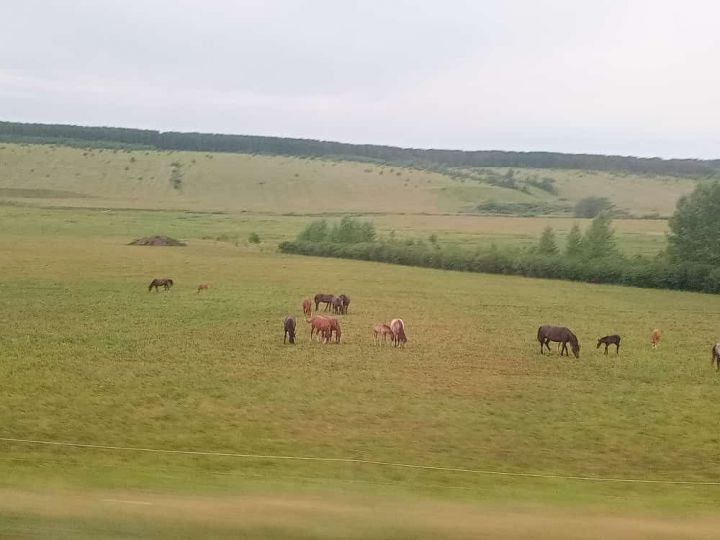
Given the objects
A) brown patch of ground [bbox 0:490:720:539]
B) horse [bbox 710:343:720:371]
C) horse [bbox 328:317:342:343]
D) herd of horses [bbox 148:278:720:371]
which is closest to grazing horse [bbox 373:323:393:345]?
herd of horses [bbox 148:278:720:371]

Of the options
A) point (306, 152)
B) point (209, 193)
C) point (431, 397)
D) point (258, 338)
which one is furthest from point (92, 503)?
point (209, 193)

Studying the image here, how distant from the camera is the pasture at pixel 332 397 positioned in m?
5.28

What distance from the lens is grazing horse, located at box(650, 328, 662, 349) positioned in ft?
41.7

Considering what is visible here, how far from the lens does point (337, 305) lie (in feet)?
47.8

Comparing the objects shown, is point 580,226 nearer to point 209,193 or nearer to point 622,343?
point 622,343

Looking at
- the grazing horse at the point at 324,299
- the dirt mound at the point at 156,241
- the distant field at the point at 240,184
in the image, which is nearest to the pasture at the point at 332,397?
the grazing horse at the point at 324,299

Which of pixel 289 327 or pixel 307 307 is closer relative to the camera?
pixel 289 327

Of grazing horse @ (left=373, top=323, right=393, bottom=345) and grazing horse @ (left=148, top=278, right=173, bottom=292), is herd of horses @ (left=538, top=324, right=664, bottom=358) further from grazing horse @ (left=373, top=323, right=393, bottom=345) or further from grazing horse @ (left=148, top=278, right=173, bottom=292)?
grazing horse @ (left=148, top=278, right=173, bottom=292)

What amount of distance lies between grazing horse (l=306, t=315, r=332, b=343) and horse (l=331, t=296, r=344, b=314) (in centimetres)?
120

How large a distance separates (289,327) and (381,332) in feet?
4.68

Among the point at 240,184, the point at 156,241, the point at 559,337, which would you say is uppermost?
the point at 240,184

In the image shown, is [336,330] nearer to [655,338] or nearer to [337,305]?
[337,305]

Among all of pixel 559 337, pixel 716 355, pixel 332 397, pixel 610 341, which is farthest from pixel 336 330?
Answer: pixel 716 355

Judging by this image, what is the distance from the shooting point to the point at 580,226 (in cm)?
1820
